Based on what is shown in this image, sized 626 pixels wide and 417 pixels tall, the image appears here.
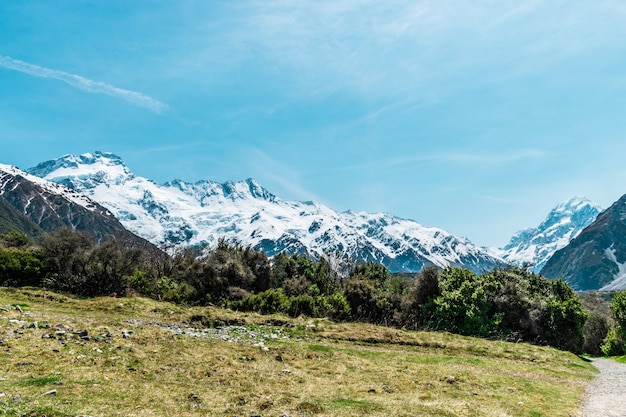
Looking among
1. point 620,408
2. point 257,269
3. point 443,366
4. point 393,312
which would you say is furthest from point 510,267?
point 620,408

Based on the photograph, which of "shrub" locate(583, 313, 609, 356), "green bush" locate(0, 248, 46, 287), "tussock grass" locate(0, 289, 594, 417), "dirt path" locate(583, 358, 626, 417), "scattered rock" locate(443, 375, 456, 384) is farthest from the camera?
"shrub" locate(583, 313, 609, 356)

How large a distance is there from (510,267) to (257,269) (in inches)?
1870

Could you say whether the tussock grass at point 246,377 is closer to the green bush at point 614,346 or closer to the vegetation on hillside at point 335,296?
the vegetation on hillside at point 335,296

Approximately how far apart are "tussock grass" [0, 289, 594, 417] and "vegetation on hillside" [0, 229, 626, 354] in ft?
61.1

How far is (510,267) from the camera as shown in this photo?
257 feet

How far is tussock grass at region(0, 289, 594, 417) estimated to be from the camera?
1555 centimetres

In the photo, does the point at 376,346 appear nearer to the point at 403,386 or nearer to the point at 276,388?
the point at 403,386

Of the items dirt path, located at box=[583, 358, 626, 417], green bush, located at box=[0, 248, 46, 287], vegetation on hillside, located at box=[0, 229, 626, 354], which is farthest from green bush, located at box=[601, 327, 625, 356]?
green bush, located at box=[0, 248, 46, 287]

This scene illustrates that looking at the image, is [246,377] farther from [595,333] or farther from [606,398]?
[595,333]

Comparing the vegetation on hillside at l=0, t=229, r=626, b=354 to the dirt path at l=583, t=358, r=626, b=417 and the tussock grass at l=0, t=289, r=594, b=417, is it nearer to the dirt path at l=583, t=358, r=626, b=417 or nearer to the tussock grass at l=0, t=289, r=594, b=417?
the tussock grass at l=0, t=289, r=594, b=417

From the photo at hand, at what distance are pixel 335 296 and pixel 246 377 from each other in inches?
1748

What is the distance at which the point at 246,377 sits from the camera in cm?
2088

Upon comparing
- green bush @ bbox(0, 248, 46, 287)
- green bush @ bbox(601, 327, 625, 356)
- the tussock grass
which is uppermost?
green bush @ bbox(0, 248, 46, 287)

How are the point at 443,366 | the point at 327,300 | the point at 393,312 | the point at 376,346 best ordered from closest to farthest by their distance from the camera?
1. the point at 443,366
2. the point at 376,346
3. the point at 327,300
4. the point at 393,312
